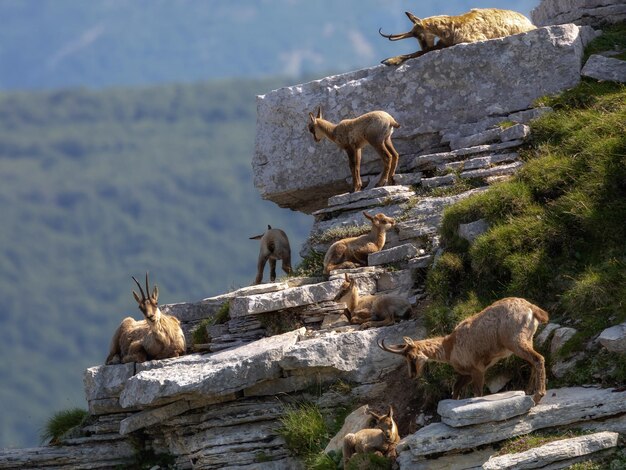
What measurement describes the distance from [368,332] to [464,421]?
126 inches

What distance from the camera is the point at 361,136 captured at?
19.7m

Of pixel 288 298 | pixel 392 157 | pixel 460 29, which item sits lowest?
pixel 288 298

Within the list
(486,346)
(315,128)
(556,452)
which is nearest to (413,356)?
(486,346)

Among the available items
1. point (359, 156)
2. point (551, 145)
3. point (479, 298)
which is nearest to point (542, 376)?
point (479, 298)

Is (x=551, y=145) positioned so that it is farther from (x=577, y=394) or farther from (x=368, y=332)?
(x=577, y=394)

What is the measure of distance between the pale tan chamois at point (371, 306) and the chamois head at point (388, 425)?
2128mm

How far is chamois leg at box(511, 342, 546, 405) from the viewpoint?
13.0m

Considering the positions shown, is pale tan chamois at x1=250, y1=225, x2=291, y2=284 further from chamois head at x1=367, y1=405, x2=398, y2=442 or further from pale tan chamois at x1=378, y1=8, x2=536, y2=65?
chamois head at x1=367, y1=405, x2=398, y2=442

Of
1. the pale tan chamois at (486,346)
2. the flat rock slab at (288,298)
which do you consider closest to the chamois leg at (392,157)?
the flat rock slab at (288,298)

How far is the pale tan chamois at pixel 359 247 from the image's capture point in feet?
59.0

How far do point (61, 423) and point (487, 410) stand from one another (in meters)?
8.15

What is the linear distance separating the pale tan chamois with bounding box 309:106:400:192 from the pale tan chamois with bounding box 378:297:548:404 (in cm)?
579

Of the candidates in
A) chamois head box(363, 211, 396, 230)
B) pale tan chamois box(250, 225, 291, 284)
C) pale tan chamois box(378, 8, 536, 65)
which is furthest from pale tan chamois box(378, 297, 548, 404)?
pale tan chamois box(378, 8, 536, 65)

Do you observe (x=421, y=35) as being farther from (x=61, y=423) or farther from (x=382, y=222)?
(x=61, y=423)
